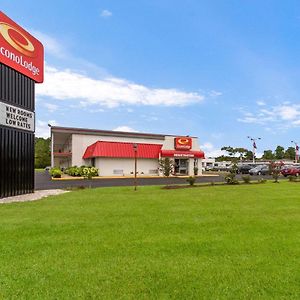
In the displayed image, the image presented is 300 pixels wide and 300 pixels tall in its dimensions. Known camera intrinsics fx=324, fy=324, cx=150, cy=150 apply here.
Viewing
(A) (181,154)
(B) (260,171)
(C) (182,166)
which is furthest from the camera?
(B) (260,171)

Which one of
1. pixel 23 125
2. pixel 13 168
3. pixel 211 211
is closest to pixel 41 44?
pixel 23 125

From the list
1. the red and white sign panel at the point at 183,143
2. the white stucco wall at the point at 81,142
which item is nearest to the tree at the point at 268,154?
the red and white sign panel at the point at 183,143

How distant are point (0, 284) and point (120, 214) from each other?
5.72 meters

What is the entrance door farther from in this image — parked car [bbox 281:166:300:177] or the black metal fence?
the black metal fence

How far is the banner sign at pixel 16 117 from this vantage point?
15297 millimetres

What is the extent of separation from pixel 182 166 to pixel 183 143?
3.14 m

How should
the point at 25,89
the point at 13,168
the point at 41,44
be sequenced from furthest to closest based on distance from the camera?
the point at 41,44 → the point at 25,89 → the point at 13,168

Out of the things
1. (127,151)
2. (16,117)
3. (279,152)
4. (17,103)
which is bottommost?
(127,151)

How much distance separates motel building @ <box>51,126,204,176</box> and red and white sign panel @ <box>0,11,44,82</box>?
2076 cm

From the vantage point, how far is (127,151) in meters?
40.6

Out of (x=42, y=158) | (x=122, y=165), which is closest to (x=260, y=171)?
(x=122, y=165)

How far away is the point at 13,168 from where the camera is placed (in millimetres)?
16047

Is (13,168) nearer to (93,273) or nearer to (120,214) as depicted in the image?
(120,214)

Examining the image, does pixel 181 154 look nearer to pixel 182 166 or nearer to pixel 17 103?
pixel 182 166
